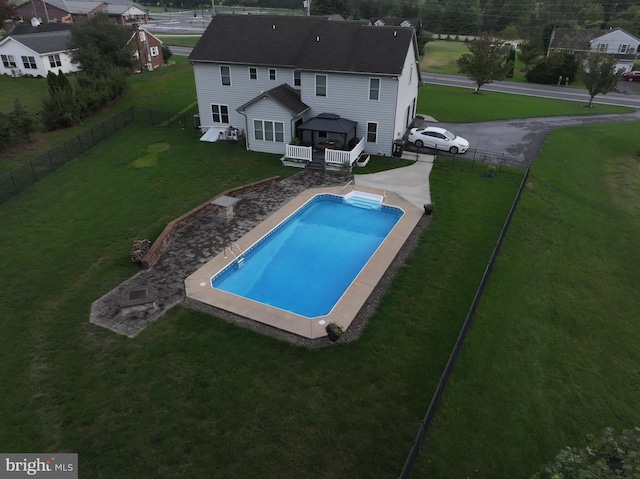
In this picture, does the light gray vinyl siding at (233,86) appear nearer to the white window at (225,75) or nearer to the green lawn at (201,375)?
the white window at (225,75)

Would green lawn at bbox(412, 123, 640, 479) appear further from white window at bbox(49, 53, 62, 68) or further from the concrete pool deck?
white window at bbox(49, 53, 62, 68)

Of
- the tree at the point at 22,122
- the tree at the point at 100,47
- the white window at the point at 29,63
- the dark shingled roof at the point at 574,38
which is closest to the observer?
the tree at the point at 22,122

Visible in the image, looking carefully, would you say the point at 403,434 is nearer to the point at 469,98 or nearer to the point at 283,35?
the point at 283,35

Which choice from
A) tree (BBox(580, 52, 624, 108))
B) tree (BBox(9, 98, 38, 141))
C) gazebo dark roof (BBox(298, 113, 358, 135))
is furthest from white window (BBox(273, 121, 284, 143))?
tree (BBox(580, 52, 624, 108))

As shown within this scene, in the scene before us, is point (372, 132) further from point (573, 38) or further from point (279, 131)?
point (573, 38)

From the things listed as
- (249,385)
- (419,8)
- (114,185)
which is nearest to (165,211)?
(114,185)

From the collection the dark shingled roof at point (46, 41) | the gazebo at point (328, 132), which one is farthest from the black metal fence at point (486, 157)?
the dark shingled roof at point (46, 41)
